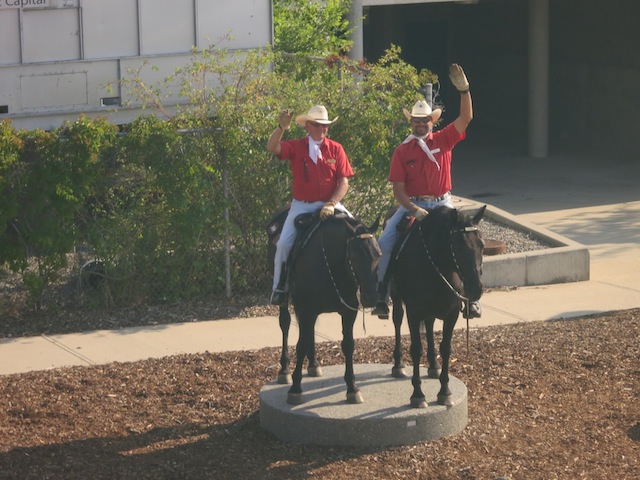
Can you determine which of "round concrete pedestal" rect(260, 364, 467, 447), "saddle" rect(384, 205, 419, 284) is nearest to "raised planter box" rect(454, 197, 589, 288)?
"saddle" rect(384, 205, 419, 284)

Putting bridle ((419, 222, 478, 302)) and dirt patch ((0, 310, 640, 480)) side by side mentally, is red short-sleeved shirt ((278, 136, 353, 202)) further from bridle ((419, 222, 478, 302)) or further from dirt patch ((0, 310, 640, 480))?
dirt patch ((0, 310, 640, 480))

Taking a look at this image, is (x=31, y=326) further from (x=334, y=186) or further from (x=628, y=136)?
(x=628, y=136)

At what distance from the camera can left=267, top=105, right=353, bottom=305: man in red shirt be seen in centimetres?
909

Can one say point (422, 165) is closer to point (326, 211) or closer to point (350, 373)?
point (326, 211)

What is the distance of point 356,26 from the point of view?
20656 mm

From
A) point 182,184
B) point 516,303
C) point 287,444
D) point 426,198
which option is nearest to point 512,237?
point 516,303

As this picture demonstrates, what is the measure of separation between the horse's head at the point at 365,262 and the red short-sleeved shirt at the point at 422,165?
1.03m

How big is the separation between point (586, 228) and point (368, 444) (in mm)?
9688

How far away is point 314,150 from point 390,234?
90 cm

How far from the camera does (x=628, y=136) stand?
81.2 ft

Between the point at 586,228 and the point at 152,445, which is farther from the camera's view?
the point at 586,228

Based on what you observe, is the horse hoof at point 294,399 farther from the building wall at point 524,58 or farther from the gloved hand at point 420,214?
the building wall at point 524,58

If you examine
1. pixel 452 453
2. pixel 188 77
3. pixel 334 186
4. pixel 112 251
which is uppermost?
pixel 188 77

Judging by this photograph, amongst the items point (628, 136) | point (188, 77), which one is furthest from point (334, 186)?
point (628, 136)
